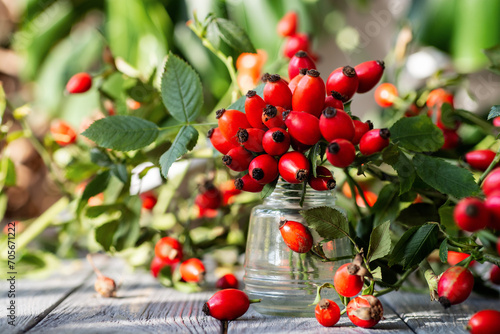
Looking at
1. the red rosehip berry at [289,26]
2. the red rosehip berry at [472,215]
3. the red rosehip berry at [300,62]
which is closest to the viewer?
the red rosehip berry at [472,215]

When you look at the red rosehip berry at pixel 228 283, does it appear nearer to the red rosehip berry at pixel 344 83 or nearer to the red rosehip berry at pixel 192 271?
the red rosehip berry at pixel 192 271

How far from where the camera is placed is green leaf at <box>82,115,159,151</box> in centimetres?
54

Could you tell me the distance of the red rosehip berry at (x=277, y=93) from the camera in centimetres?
48

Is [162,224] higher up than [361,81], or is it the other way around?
[361,81]

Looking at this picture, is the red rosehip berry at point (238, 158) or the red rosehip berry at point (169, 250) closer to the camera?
the red rosehip berry at point (238, 158)

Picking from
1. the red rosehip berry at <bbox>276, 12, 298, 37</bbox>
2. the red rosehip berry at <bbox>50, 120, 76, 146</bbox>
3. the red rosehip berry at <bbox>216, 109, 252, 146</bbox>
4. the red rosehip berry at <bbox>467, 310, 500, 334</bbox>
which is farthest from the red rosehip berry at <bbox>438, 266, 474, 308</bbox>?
the red rosehip berry at <bbox>50, 120, 76, 146</bbox>

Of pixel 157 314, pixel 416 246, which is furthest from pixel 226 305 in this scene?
pixel 416 246

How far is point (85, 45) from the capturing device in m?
1.37

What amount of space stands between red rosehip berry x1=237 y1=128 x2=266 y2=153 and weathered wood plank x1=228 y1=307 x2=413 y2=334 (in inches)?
7.5

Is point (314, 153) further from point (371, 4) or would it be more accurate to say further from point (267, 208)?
point (371, 4)

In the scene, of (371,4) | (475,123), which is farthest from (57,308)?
(371,4)

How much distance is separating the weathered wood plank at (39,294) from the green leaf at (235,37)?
0.41m

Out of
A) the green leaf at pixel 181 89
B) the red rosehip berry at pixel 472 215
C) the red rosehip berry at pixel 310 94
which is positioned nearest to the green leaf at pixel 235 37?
the green leaf at pixel 181 89

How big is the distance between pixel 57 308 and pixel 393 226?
0.45 m
